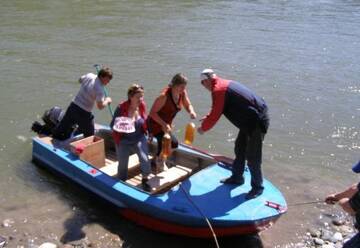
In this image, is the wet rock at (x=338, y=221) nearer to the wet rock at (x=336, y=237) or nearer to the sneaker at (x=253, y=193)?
the wet rock at (x=336, y=237)

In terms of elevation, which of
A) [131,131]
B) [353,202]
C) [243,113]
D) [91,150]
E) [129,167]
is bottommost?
[129,167]

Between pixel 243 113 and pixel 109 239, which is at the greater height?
pixel 243 113

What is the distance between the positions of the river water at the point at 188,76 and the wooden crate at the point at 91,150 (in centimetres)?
66

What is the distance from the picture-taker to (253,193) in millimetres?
7270

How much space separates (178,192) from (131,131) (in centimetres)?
119

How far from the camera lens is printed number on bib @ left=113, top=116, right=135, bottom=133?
7.65 metres

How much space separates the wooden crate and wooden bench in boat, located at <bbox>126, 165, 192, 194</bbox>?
81cm

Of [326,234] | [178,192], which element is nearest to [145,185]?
[178,192]

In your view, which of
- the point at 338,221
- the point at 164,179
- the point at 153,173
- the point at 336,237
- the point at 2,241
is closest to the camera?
the point at 2,241

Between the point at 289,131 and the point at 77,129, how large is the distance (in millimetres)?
5022

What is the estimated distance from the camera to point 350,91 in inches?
555

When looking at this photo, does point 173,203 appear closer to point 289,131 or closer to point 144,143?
point 144,143

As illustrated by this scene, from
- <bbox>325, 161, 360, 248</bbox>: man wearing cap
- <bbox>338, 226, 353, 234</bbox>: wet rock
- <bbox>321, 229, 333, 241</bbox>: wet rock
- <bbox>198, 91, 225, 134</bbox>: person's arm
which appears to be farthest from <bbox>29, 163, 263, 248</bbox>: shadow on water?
<bbox>325, 161, 360, 248</bbox>: man wearing cap

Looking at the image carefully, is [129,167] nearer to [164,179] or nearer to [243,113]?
[164,179]
